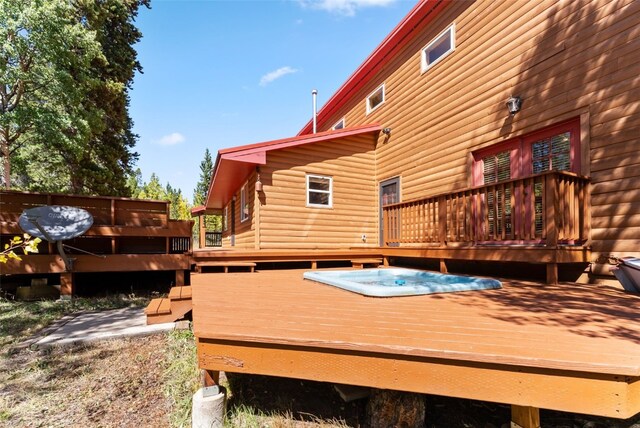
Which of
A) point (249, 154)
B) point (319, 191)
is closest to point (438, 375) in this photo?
point (249, 154)

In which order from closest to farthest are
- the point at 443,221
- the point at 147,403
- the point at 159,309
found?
1. the point at 147,403
2. the point at 159,309
3. the point at 443,221

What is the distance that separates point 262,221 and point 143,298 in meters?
2.99

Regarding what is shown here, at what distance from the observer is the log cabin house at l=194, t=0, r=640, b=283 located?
13.0ft

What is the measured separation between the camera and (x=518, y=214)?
428cm

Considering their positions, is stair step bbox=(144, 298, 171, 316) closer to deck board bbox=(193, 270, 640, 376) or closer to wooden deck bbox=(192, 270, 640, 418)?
deck board bbox=(193, 270, 640, 376)

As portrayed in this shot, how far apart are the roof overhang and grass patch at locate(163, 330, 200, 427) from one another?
4161mm

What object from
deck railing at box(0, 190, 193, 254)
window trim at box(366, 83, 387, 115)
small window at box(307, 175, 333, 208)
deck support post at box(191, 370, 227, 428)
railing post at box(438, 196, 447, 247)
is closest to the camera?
deck support post at box(191, 370, 227, 428)

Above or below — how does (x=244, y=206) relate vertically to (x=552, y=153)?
below

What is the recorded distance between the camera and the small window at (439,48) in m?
6.57

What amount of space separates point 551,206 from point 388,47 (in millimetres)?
6361

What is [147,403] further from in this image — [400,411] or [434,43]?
[434,43]

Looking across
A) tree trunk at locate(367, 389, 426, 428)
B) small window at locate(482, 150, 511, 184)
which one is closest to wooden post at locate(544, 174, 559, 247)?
small window at locate(482, 150, 511, 184)

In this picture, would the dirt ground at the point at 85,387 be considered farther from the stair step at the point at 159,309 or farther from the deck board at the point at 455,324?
the deck board at the point at 455,324

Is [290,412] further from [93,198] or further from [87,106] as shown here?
[87,106]
